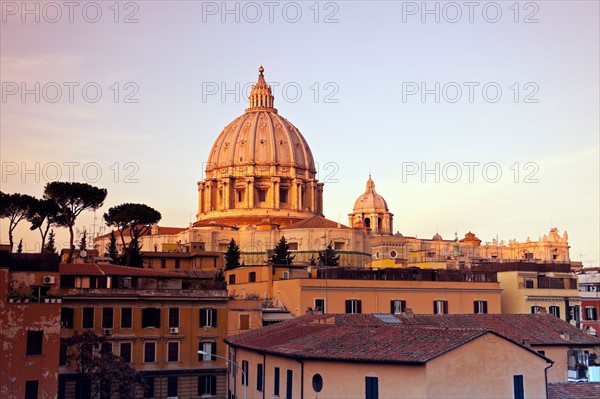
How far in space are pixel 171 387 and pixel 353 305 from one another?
12299mm

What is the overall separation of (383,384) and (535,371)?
16.5ft

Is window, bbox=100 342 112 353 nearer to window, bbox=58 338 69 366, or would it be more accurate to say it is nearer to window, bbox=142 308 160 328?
window, bbox=58 338 69 366

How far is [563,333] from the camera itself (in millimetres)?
39000

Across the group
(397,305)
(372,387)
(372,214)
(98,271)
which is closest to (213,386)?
(98,271)

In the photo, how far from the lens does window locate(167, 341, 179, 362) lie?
4881 cm

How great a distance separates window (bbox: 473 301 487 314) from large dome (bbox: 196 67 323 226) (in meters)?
65.3

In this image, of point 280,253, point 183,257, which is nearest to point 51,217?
point 183,257

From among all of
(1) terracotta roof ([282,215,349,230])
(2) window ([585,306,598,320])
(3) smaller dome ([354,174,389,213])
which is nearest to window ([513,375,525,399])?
(2) window ([585,306,598,320])

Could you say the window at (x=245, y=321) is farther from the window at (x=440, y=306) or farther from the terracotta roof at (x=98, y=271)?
the window at (x=440, y=306)

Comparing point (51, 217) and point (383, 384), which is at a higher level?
point (51, 217)

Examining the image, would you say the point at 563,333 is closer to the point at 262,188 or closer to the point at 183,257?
the point at 183,257

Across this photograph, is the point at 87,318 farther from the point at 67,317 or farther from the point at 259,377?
the point at 259,377

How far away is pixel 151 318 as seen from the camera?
161ft

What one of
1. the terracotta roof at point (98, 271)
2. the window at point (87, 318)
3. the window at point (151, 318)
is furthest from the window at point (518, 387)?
the terracotta roof at point (98, 271)
